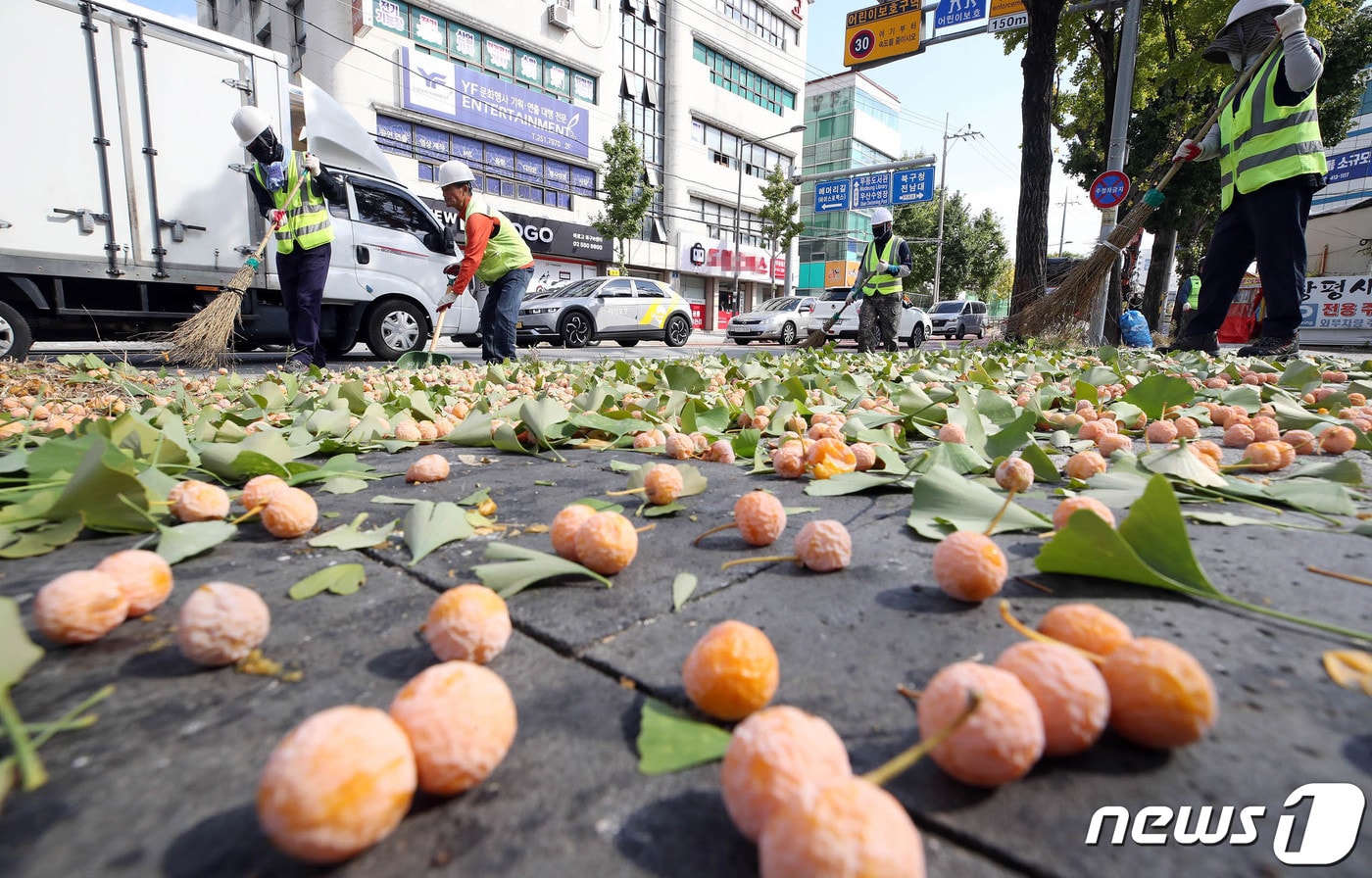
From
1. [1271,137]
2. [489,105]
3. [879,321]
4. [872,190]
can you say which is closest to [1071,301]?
[879,321]

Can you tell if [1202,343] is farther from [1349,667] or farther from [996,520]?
[1349,667]

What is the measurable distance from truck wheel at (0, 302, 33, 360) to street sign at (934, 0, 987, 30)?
502 inches

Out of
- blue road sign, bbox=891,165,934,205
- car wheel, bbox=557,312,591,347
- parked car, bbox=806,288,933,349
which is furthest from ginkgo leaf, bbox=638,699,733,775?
blue road sign, bbox=891,165,934,205

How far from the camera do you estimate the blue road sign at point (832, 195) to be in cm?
2470

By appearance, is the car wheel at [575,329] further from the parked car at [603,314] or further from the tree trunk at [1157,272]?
the tree trunk at [1157,272]

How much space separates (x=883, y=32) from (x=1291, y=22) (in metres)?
9.23

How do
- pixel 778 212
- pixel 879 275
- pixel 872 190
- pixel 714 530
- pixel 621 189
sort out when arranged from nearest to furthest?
pixel 714 530 → pixel 879 275 → pixel 621 189 → pixel 872 190 → pixel 778 212

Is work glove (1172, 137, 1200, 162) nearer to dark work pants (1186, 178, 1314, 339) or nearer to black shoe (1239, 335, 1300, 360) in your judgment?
dark work pants (1186, 178, 1314, 339)

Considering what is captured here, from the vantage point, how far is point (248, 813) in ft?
1.78

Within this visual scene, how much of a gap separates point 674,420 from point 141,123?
6625 mm

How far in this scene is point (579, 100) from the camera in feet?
80.2

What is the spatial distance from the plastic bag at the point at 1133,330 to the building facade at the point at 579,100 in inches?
705

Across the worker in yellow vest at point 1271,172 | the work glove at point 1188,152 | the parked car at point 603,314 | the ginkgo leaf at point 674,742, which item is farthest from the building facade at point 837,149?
the ginkgo leaf at point 674,742

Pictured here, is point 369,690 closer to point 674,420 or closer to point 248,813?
point 248,813
